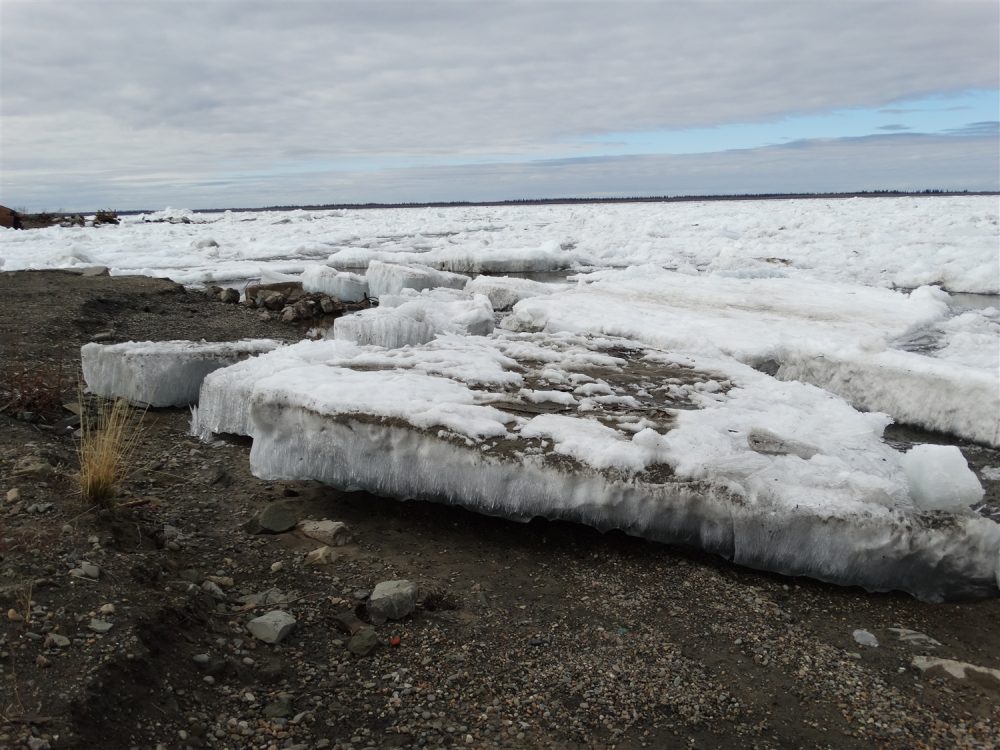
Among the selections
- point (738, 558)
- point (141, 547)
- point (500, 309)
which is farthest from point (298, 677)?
point (500, 309)

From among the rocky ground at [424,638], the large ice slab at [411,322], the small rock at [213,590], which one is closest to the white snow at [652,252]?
the large ice slab at [411,322]

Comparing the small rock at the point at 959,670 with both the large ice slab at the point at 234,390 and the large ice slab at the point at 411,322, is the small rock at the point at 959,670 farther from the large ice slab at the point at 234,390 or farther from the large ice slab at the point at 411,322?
the large ice slab at the point at 411,322

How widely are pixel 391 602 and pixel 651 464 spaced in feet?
5.10

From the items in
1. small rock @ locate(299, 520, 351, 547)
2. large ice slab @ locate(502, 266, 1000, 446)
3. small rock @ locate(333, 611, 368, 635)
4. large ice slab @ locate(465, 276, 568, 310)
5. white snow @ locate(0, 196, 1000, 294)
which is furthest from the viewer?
white snow @ locate(0, 196, 1000, 294)

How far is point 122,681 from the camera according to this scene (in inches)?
97.8

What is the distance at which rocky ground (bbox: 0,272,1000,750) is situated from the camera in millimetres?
2580

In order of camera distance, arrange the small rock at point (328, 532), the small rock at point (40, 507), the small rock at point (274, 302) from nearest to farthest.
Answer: the small rock at point (40, 507) → the small rock at point (328, 532) → the small rock at point (274, 302)

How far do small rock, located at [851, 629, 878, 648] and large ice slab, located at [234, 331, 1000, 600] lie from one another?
0.37 metres

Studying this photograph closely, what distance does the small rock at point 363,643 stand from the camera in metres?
3.05

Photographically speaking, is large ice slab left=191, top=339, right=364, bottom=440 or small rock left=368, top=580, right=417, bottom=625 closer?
small rock left=368, top=580, right=417, bottom=625

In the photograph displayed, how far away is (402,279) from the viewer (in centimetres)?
1212

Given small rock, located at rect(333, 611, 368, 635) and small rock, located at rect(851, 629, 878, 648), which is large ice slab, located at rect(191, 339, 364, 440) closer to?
small rock, located at rect(333, 611, 368, 635)

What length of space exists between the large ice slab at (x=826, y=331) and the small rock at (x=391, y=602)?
4776mm

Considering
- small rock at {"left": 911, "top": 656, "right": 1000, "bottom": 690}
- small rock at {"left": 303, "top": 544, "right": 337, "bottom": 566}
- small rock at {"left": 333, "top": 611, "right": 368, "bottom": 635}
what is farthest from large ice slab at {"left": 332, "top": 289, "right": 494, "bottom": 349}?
small rock at {"left": 911, "top": 656, "right": 1000, "bottom": 690}
